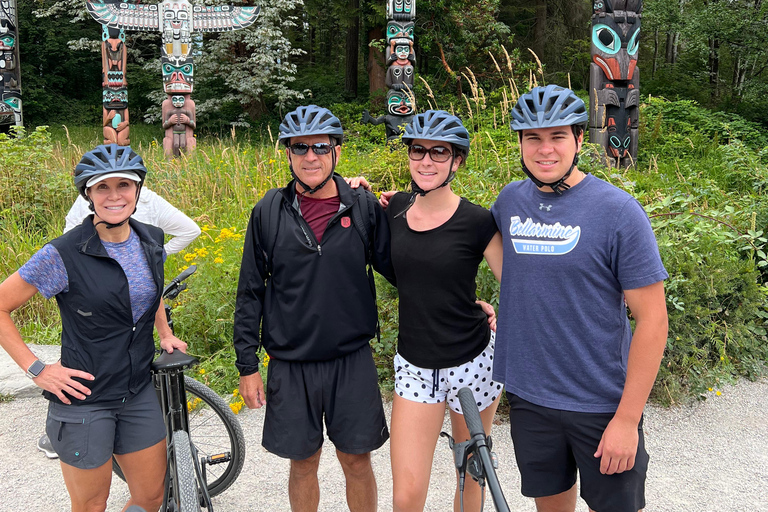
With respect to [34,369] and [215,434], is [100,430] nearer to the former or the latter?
[34,369]

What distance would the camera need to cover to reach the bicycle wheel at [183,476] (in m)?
2.52

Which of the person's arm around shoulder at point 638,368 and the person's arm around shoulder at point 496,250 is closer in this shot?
the person's arm around shoulder at point 638,368

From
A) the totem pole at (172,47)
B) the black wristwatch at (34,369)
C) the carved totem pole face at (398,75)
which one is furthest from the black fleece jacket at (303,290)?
the totem pole at (172,47)

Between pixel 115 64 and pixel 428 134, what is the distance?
1117 centimetres

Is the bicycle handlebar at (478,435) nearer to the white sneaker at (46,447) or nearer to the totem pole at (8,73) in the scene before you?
the white sneaker at (46,447)

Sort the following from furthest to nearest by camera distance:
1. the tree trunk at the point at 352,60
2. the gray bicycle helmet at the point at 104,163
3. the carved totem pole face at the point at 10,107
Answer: the tree trunk at the point at 352,60 → the carved totem pole face at the point at 10,107 → the gray bicycle helmet at the point at 104,163

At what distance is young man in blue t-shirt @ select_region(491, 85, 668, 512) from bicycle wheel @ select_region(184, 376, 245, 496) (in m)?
1.80

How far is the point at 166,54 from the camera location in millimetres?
12008

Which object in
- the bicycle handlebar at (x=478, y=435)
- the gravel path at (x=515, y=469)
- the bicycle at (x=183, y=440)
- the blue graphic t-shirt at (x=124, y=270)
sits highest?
the blue graphic t-shirt at (x=124, y=270)

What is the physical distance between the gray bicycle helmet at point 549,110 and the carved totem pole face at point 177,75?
34.6 ft

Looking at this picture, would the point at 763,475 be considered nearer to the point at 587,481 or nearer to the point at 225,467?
the point at 587,481

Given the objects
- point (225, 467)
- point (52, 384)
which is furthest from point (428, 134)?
point (225, 467)

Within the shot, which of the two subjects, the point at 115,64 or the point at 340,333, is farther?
the point at 115,64

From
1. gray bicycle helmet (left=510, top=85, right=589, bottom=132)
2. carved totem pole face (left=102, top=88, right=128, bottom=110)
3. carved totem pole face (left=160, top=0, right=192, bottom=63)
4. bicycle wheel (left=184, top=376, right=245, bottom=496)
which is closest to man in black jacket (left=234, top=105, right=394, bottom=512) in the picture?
bicycle wheel (left=184, top=376, right=245, bottom=496)
